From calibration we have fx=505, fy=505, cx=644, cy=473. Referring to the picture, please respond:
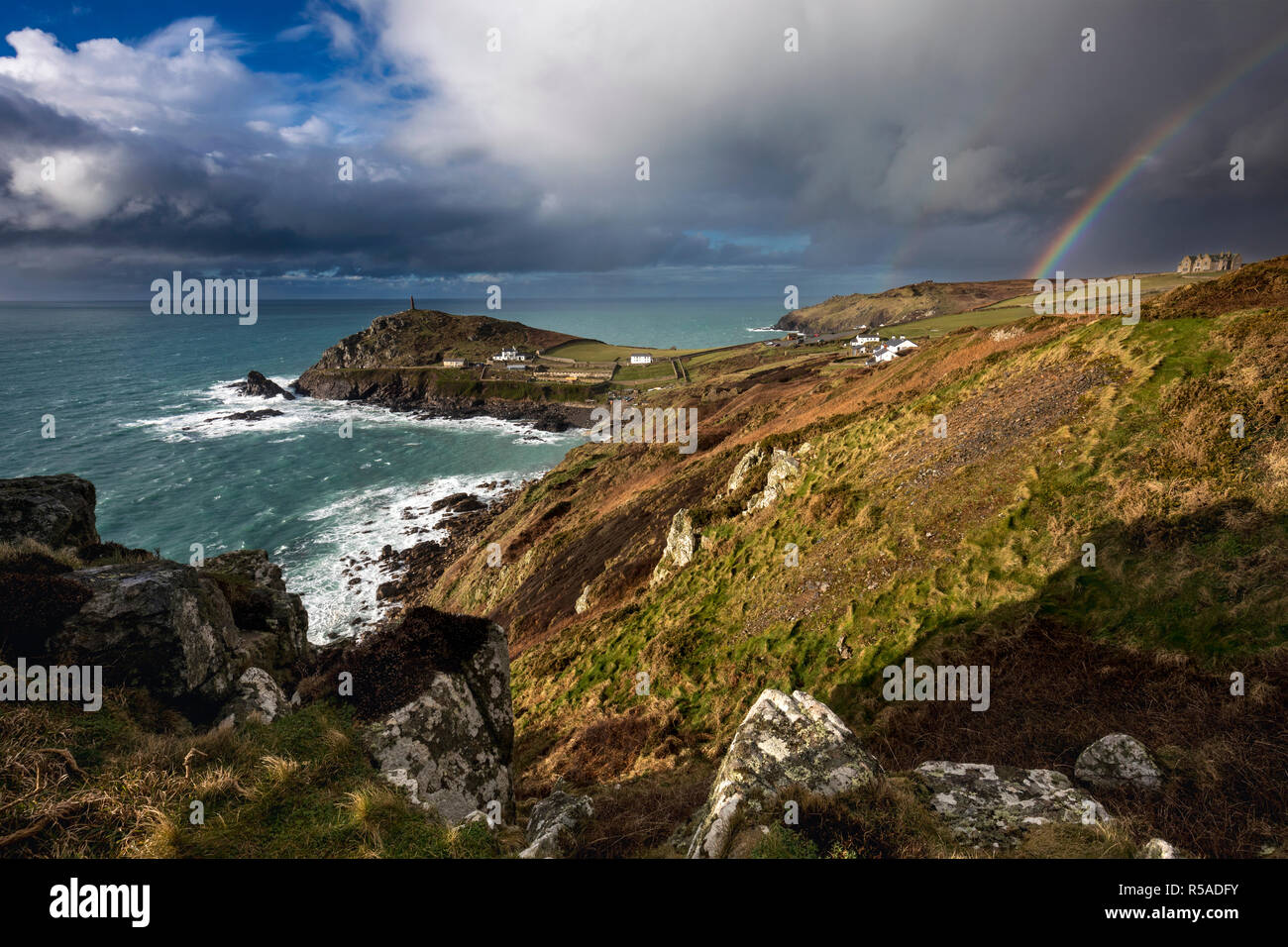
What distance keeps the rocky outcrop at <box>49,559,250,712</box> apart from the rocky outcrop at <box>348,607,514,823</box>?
7.10 feet

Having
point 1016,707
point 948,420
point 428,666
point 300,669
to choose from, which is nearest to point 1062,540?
point 1016,707

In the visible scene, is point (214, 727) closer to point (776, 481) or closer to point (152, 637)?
point (152, 637)

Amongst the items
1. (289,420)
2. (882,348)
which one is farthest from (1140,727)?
(289,420)

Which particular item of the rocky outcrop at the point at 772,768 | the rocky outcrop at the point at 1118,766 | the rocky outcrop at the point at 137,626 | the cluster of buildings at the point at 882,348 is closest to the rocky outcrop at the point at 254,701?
the rocky outcrop at the point at 137,626

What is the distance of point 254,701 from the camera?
9.46m

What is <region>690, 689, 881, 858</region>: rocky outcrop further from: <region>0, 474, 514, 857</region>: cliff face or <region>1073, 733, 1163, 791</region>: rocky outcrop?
<region>1073, 733, 1163, 791</region>: rocky outcrop

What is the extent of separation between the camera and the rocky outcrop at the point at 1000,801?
650cm

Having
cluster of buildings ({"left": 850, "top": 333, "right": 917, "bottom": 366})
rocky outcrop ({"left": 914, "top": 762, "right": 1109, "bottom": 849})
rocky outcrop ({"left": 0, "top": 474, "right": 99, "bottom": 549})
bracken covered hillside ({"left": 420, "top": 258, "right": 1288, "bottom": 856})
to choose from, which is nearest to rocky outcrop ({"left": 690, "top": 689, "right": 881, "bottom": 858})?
rocky outcrop ({"left": 914, "top": 762, "right": 1109, "bottom": 849})

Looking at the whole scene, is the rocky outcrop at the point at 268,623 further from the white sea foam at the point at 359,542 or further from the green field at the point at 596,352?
the green field at the point at 596,352

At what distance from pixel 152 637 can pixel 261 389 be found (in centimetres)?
14842
